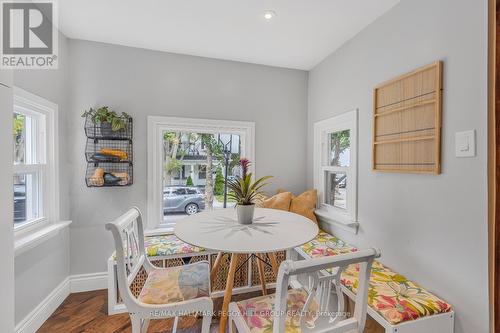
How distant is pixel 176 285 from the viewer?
1416 millimetres

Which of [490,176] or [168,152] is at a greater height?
[168,152]

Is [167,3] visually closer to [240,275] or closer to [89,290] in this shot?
A: [240,275]

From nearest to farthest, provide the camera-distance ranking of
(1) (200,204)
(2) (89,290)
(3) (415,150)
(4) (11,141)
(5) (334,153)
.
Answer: (4) (11,141) → (3) (415,150) → (2) (89,290) → (5) (334,153) → (1) (200,204)

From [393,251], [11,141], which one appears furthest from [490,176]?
[11,141]

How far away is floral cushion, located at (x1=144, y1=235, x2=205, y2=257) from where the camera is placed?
199cm

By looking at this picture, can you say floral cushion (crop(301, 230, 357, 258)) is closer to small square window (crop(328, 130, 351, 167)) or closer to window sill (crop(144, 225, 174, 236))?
small square window (crop(328, 130, 351, 167))

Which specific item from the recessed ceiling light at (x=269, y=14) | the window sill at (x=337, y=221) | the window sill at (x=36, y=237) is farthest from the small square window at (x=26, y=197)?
the window sill at (x=337, y=221)

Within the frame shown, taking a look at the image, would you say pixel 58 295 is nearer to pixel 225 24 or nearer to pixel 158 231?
pixel 158 231

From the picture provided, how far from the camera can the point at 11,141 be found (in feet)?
3.19

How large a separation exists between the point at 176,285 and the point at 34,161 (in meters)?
1.63

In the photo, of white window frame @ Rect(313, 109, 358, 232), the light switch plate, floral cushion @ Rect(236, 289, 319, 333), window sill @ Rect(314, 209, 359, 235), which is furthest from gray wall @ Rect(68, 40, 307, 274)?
the light switch plate

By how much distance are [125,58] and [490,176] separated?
2.92 metres

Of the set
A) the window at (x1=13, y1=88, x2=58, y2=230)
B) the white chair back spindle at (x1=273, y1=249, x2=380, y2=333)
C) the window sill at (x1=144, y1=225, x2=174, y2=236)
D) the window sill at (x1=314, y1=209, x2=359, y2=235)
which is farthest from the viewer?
the window sill at (x1=144, y1=225, x2=174, y2=236)

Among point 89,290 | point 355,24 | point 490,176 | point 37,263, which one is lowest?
point 89,290
